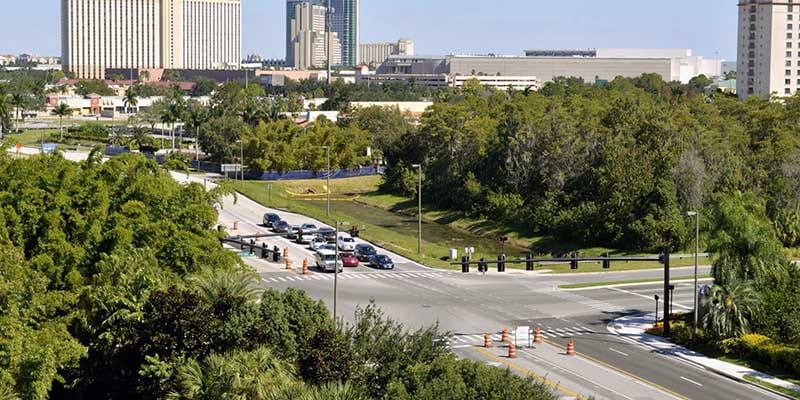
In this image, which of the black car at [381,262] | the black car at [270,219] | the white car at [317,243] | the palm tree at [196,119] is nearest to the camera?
the black car at [381,262]

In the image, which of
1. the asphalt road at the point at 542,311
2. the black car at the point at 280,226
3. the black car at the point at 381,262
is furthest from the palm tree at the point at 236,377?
the black car at the point at 280,226

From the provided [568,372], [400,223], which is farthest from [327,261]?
[400,223]

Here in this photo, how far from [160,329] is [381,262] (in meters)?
35.5

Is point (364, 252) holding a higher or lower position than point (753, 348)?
higher

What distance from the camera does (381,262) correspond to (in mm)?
73188

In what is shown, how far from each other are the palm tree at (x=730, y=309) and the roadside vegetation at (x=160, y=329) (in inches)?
638

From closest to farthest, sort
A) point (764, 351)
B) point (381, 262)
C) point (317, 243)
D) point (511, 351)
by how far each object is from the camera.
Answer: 1. point (764, 351)
2. point (511, 351)
3. point (381, 262)
4. point (317, 243)

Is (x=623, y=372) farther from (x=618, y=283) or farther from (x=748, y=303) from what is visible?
(x=618, y=283)

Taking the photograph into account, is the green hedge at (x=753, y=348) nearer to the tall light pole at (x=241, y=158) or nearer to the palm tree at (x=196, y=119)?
the tall light pole at (x=241, y=158)

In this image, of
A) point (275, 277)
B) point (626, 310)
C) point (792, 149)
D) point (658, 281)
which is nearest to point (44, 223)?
point (275, 277)

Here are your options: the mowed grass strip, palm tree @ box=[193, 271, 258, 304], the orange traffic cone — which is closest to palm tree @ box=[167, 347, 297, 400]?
palm tree @ box=[193, 271, 258, 304]

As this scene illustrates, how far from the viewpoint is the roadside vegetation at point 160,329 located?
109ft

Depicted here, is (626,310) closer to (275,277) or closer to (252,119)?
(275,277)

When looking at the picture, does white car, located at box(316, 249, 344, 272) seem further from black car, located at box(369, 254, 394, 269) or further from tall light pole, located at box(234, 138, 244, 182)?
tall light pole, located at box(234, 138, 244, 182)
